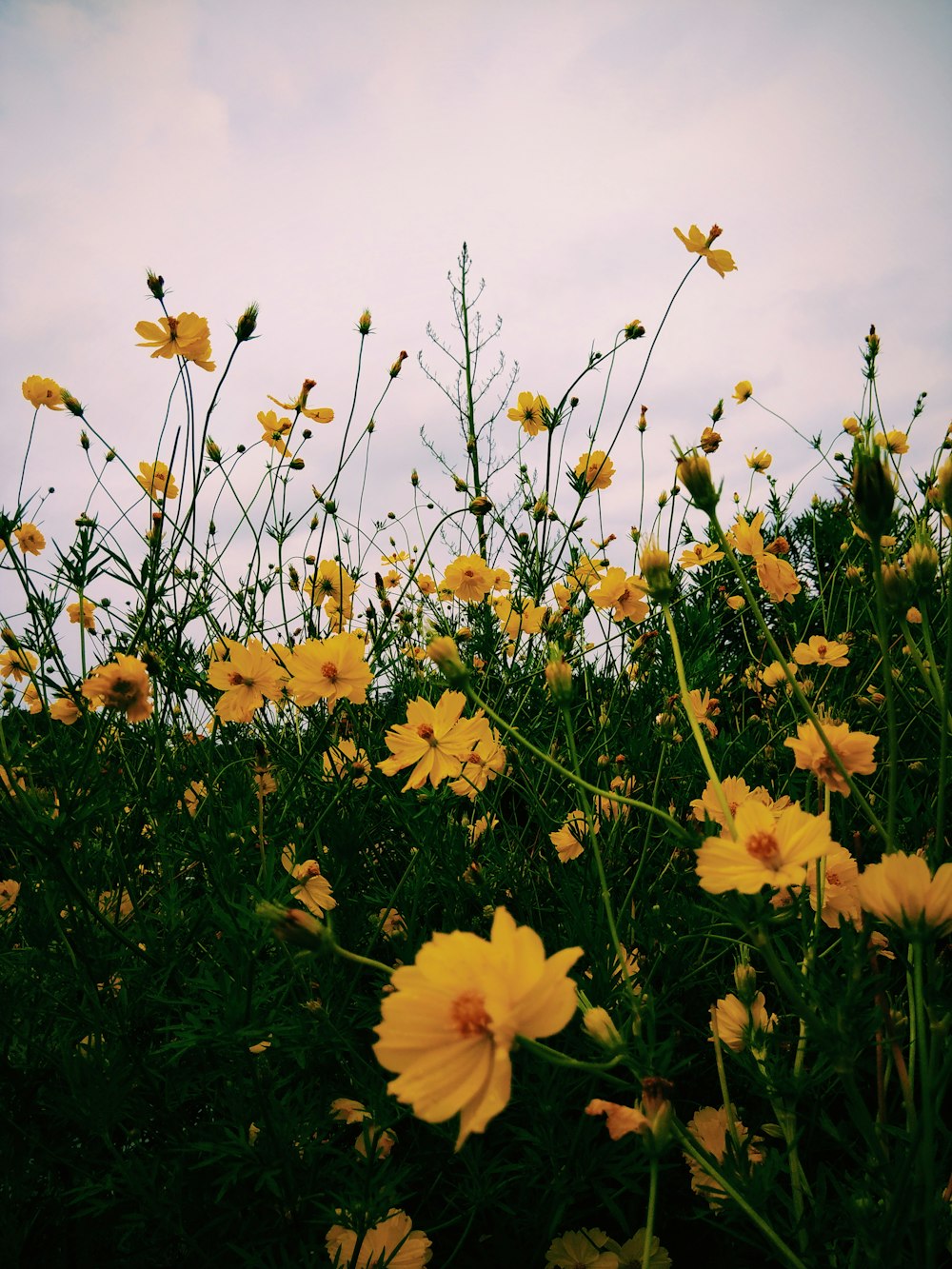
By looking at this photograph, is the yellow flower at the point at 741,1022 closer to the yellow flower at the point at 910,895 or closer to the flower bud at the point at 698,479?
the yellow flower at the point at 910,895

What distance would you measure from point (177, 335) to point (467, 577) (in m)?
0.92

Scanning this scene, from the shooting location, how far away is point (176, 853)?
54.7 inches

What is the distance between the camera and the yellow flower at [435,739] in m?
1.18

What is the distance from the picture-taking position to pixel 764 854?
Result: 0.62 m

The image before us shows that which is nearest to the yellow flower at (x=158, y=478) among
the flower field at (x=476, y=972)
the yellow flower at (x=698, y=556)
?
the flower field at (x=476, y=972)

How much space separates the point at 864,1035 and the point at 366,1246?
66 centimetres

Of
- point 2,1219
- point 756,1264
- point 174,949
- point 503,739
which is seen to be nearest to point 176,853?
point 174,949

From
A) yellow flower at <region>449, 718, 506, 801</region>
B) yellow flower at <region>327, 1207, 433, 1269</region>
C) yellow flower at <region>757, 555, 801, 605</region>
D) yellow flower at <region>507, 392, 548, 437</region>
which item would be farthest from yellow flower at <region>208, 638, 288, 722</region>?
yellow flower at <region>507, 392, 548, 437</region>

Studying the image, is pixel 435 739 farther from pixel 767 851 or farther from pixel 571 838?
pixel 767 851

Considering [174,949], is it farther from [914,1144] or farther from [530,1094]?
[914,1144]

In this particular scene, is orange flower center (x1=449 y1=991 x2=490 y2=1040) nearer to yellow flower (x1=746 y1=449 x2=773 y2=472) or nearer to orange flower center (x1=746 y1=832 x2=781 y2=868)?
orange flower center (x1=746 y1=832 x2=781 y2=868)

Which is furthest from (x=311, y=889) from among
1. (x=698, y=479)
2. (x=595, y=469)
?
(x=595, y=469)

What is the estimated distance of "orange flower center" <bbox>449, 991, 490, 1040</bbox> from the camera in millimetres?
484

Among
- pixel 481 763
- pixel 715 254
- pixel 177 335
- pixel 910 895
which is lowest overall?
pixel 910 895
